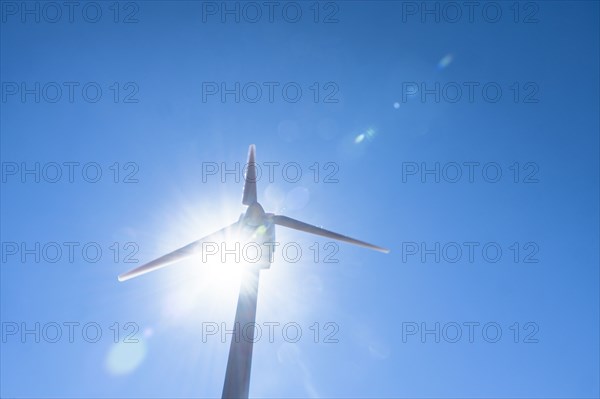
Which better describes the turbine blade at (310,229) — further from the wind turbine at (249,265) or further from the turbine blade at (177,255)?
the turbine blade at (177,255)

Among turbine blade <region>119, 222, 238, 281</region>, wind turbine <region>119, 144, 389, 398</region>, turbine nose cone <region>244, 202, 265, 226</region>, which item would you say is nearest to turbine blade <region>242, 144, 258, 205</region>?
wind turbine <region>119, 144, 389, 398</region>

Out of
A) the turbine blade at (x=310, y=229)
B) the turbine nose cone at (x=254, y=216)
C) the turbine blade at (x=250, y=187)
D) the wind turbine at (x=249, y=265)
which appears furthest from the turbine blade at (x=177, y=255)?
the turbine blade at (x=310, y=229)

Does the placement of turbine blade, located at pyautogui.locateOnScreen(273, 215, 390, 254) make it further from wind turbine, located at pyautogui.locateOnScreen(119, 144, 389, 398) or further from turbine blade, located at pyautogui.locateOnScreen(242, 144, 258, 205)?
turbine blade, located at pyautogui.locateOnScreen(242, 144, 258, 205)

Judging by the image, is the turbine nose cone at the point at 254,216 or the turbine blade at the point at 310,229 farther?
the turbine blade at the point at 310,229

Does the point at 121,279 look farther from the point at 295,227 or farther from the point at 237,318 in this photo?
the point at 295,227

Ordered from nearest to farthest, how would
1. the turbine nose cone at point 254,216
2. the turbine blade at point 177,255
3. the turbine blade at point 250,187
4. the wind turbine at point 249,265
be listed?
the wind turbine at point 249,265
the turbine blade at point 177,255
the turbine nose cone at point 254,216
the turbine blade at point 250,187

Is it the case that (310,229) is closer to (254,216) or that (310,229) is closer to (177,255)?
(254,216)

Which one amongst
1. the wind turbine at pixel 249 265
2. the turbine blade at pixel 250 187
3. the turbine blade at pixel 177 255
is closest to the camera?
the wind turbine at pixel 249 265

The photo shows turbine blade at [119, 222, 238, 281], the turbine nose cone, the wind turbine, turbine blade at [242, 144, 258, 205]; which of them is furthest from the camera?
turbine blade at [242, 144, 258, 205]

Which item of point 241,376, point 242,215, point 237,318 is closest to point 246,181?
point 242,215
